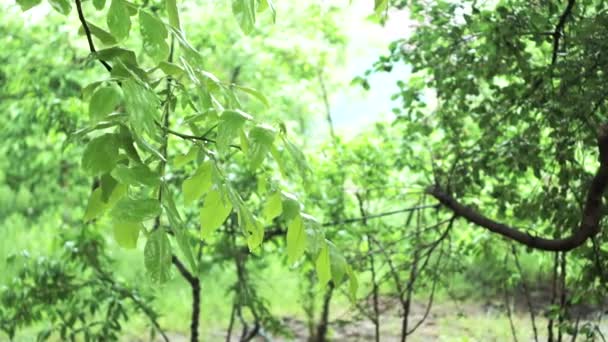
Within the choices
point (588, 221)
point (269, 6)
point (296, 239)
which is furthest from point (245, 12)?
point (588, 221)

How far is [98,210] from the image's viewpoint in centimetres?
101

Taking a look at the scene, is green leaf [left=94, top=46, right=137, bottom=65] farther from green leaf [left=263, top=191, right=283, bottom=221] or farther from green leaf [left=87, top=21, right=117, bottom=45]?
green leaf [left=263, top=191, right=283, bottom=221]

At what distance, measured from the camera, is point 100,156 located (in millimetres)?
890

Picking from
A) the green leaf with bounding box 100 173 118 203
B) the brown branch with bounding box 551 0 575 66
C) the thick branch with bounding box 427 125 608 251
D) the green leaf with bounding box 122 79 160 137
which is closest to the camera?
the green leaf with bounding box 122 79 160 137

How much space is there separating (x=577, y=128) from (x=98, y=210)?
172cm

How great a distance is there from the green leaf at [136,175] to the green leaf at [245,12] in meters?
0.25

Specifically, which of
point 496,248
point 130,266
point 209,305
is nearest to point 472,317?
point 496,248

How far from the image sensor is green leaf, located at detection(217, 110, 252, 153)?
3.12 ft

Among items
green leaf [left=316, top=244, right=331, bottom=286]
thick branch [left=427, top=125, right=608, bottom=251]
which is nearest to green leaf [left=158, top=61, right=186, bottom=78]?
green leaf [left=316, top=244, right=331, bottom=286]

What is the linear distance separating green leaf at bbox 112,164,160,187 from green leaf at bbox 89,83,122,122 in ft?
0.20

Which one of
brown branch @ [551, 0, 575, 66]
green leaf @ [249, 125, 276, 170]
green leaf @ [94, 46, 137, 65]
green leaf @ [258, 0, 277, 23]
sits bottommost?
green leaf @ [249, 125, 276, 170]

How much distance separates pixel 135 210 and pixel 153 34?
21 centimetres

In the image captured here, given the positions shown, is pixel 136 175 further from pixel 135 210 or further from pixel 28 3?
pixel 28 3

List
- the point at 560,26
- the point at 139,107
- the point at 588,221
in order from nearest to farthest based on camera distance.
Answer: the point at 139,107 → the point at 588,221 → the point at 560,26
